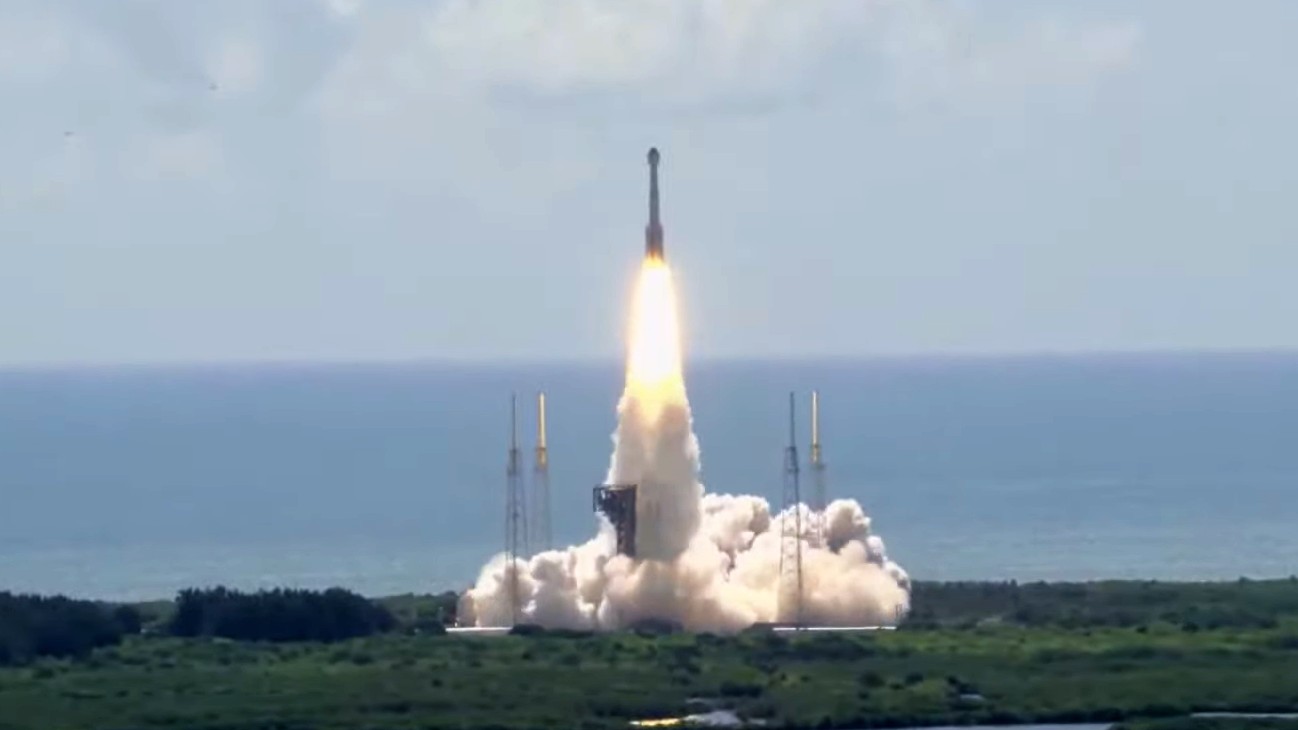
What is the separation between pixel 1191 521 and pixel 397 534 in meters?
35.6

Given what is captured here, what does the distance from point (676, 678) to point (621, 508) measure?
11.6m

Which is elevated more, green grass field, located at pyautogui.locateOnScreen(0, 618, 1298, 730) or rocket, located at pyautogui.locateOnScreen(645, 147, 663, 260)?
rocket, located at pyautogui.locateOnScreen(645, 147, 663, 260)

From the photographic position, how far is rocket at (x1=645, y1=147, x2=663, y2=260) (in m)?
92.1

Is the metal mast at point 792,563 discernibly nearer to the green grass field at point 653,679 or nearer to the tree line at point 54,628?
the green grass field at point 653,679

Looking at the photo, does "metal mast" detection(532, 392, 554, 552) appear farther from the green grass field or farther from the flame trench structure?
the green grass field

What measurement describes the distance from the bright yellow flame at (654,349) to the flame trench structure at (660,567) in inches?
1.0

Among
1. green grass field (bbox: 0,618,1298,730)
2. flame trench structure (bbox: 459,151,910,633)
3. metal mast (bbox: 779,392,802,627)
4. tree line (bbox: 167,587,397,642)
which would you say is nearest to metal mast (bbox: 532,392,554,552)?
flame trench structure (bbox: 459,151,910,633)

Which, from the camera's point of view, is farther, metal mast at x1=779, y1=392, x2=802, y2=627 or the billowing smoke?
metal mast at x1=779, y1=392, x2=802, y2=627

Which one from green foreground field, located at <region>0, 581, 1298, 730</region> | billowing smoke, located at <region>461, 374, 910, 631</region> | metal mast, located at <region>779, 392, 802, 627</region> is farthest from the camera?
metal mast, located at <region>779, 392, 802, 627</region>

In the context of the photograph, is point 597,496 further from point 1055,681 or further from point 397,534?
point 397,534

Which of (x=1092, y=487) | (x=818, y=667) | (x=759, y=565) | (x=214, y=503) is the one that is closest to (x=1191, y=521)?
(x=1092, y=487)

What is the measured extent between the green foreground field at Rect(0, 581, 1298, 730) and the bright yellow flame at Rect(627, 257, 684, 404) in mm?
6870

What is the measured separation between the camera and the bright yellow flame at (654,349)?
95.4 meters

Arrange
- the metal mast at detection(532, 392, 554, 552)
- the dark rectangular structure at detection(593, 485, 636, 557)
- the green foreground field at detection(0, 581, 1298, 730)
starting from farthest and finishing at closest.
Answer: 1. the metal mast at detection(532, 392, 554, 552)
2. the dark rectangular structure at detection(593, 485, 636, 557)
3. the green foreground field at detection(0, 581, 1298, 730)
